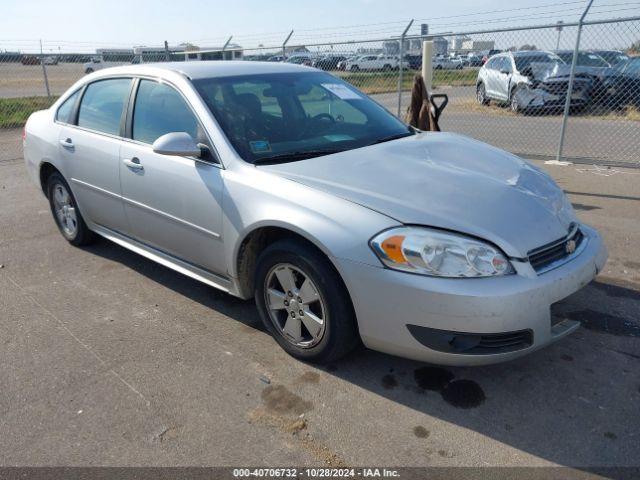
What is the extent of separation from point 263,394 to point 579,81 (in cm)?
1164

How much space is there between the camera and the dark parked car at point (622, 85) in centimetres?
1145

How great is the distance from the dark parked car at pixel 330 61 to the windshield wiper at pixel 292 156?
7.67 m

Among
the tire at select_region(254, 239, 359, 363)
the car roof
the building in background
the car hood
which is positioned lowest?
the tire at select_region(254, 239, 359, 363)

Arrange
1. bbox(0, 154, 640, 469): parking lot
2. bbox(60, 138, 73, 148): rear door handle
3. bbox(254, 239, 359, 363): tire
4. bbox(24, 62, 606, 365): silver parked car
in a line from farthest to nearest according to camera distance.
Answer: bbox(60, 138, 73, 148): rear door handle → bbox(254, 239, 359, 363): tire → bbox(24, 62, 606, 365): silver parked car → bbox(0, 154, 640, 469): parking lot

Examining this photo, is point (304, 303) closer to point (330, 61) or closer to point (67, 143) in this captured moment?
point (67, 143)

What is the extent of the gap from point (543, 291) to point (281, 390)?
56.1 inches

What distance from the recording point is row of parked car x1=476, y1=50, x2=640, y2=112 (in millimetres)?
11570

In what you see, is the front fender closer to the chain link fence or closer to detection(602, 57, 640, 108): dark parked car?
the chain link fence

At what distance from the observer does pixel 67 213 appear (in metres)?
5.09

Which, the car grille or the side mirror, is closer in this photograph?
the car grille

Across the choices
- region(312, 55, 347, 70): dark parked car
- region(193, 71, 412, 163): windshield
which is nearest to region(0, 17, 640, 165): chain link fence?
region(312, 55, 347, 70): dark parked car

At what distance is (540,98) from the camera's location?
12.0 metres

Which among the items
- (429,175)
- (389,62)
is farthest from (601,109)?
(429,175)

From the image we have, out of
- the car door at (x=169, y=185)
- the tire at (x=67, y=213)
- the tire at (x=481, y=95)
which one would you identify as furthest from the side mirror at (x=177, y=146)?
the tire at (x=481, y=95)
